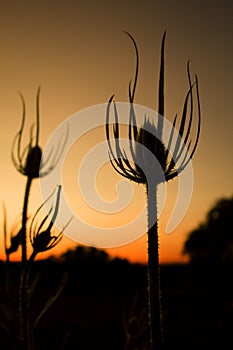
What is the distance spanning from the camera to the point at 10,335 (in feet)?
3.12

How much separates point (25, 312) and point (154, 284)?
24 centimetres

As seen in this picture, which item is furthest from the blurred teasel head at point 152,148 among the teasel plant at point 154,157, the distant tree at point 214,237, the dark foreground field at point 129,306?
the distant tree at point 214,237

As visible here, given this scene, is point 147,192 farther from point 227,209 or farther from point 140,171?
point 227,209

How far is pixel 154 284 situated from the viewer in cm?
82

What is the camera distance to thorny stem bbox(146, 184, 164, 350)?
0.81 metres

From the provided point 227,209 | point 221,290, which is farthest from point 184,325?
point 227,209

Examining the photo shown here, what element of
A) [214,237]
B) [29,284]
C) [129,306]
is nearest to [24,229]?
[29,284]

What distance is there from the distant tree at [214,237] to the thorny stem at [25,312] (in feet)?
96.7

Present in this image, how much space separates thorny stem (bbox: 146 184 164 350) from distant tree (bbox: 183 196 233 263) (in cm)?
2948

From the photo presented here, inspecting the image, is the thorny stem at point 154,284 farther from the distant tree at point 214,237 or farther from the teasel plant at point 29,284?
the distant tree at point 214,237

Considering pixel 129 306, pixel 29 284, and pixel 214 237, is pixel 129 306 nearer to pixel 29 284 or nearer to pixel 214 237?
pixel 29 284

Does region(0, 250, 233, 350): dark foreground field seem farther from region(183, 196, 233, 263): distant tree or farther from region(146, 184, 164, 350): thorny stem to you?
region(146, 184, 164, 350): thorny stem

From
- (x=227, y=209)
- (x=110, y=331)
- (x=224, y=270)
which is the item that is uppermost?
(x=227, y=209)

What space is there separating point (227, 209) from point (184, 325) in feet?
34.7
